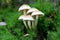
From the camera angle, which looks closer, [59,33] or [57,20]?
[59,33]

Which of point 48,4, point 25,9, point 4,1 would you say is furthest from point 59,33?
point 4,1

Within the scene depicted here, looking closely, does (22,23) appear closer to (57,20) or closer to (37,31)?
(37,31)

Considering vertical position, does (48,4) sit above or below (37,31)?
above

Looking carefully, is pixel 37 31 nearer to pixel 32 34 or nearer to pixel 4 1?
pixel 32 34

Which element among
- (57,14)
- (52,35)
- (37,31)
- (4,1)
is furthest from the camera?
(4,1)

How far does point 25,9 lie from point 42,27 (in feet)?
1.97

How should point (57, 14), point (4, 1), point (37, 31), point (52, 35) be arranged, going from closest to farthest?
point (52, 35) → point (37, 31) → point (57, 14) → point (4, 1)

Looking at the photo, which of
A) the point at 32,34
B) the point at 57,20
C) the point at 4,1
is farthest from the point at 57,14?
the point at 4,1

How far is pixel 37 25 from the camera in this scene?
19.0 feet

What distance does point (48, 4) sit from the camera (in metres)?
6.54

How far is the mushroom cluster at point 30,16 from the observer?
211 inches

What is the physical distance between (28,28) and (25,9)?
18.4 inches

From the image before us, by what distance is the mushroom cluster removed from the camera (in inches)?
211

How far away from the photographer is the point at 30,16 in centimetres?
541
